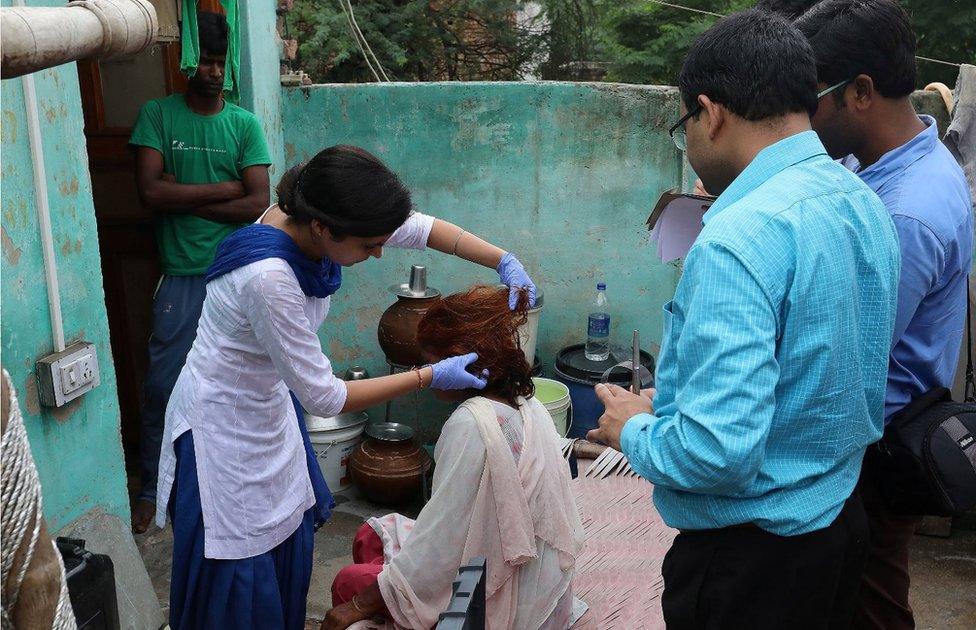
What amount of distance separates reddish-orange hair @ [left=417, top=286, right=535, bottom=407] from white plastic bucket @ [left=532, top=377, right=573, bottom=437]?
1.79 m

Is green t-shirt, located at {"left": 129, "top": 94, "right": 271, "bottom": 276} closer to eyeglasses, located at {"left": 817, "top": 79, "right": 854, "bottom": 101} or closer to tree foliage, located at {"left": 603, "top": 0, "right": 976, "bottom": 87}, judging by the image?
eyeglasses, located at {"left": 817, "top": 79, "right": 854, "bottom": 101}

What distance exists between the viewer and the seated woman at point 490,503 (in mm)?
2367

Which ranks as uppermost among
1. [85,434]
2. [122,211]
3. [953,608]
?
[122,211]

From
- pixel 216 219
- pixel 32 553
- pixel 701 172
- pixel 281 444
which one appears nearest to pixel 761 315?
pixel 701 172

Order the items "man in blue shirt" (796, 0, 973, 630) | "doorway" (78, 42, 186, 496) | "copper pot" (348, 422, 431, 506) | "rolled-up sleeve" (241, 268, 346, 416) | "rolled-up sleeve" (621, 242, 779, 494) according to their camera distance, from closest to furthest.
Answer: "rolled-up sleeve" (621, 242, 779, 494) < "man in blue shirt" (796, 0, 973, 630) < "rolled-up sleeve" (241, 268, 346, 416) < "doorway" (78, 42, 186, 496) < "copper pot" (348, 422, 431, 506)

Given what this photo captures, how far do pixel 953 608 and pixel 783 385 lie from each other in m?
2.83

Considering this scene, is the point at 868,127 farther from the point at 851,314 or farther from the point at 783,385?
the point at 783,385

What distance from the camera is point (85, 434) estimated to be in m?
2.71

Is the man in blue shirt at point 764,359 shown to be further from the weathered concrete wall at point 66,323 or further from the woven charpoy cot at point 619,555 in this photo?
the weathered concrete wall at point 66,323

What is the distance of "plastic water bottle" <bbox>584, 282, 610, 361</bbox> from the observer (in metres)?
4.70

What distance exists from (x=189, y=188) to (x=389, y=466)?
171 cm

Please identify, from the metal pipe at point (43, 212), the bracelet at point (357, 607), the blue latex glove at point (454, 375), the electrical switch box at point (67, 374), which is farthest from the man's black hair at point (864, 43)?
the electrical switch box at point (67, 374)

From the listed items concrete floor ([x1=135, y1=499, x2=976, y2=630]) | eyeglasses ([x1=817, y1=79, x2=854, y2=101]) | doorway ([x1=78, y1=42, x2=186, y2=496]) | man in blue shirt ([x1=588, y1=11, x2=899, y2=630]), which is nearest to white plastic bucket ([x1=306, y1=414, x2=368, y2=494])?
concrete floor ([x1=135, y1=499, x2=976, y2=630])

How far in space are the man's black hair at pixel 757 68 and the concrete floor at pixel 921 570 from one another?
2811 mm
